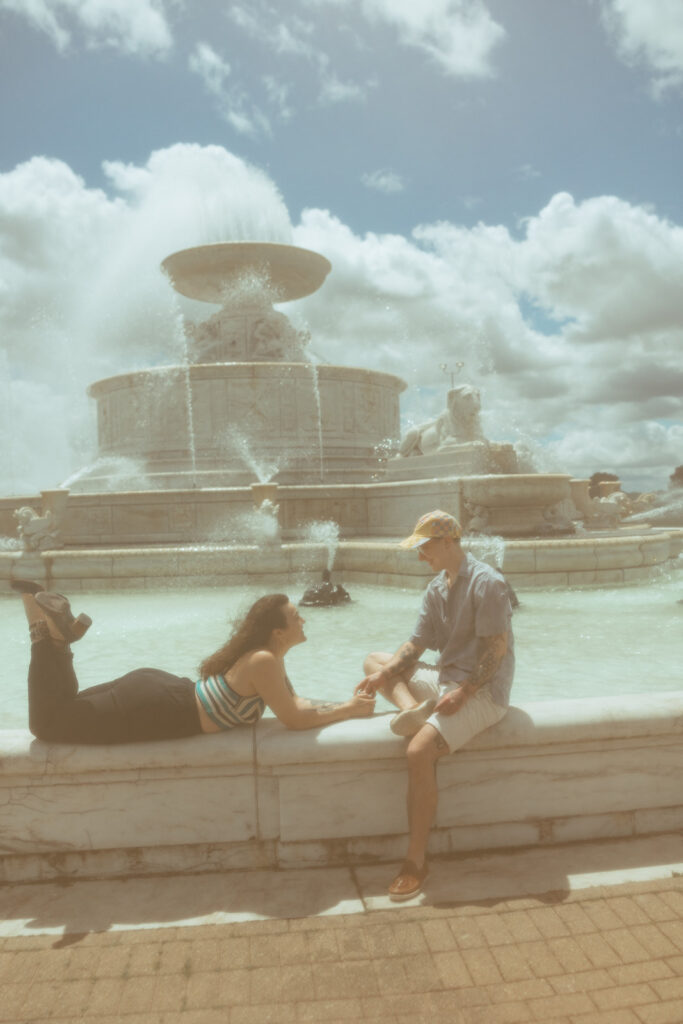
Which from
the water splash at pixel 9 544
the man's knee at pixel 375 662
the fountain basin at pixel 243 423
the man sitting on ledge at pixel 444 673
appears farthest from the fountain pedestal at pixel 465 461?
the man sitting on ledge at pixel 444 673

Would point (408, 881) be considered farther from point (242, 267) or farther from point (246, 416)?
point (242, 267)

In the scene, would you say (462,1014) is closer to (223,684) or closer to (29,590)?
(223,684)

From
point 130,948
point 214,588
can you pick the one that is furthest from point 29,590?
point 214,588

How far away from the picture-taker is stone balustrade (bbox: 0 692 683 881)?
3.30 m

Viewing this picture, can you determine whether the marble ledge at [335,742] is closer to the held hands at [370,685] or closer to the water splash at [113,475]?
the held hands at [370,685]

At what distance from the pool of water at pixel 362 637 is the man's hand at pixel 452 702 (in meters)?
2.37

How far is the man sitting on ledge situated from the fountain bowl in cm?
2337

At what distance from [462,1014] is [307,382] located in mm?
20794

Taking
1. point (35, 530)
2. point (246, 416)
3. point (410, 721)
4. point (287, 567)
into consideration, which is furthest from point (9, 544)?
point (410, 721)

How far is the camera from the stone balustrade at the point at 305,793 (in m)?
3.30

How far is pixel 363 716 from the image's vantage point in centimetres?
357

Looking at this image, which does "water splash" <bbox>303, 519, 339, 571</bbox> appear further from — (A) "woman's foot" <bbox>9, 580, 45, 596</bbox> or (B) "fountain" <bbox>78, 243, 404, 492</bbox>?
(A) "woman's foot" <bbox>9, 580, 45, 596</bbox>

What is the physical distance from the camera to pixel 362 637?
28.0 ft

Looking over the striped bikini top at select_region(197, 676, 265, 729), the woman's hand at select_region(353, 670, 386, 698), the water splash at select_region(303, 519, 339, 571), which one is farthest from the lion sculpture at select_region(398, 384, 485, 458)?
the striped bikini top at select_region(197, 676, 265, 729)
